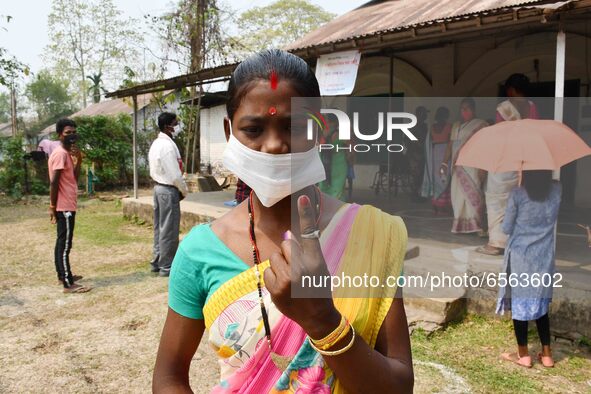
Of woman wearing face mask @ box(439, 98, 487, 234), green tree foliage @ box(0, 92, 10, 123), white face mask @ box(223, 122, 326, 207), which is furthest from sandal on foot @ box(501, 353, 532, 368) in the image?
green tree foliage @ box(0, 92, 10, 123)

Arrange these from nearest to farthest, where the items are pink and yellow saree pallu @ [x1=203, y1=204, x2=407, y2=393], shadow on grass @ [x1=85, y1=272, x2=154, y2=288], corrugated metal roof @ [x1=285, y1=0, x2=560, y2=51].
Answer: pink and yellow saree pallu @ [x1=203, y1=204, x2=407, y2=393]
shadow on grass @ [x1=85, y1=272, x2=154, y2=288]
corrugated metal roof @ [x1=285, y1=0, x2=560, y2=51]

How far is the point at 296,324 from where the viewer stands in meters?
1.07

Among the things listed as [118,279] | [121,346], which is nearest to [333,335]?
[121,346]

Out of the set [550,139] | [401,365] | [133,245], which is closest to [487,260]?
[550,139]

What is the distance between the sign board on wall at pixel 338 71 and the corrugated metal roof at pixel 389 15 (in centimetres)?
22

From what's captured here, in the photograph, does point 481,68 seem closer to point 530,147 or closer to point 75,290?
point 530,147

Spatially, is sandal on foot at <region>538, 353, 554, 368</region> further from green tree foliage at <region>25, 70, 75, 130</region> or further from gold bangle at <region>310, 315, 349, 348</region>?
green tree foliage at <region>25, 70, 75, 130</region>

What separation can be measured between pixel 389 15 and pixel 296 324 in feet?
28.1

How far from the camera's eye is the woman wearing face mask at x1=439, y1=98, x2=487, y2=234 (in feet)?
18.5

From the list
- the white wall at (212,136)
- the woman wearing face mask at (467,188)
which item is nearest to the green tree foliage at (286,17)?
the white wall at (212,136)

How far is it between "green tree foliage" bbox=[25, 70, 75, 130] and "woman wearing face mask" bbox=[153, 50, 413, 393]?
50769 millimetres

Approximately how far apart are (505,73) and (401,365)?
7.79 m

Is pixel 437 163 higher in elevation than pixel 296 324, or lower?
higher

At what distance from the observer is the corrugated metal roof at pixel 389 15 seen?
704cm
